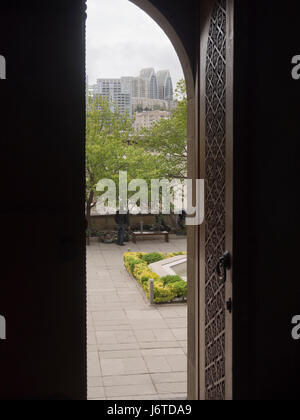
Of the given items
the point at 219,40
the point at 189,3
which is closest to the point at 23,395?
the point at 219,40

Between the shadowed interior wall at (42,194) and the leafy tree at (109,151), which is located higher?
the leafy tree at (109,151)

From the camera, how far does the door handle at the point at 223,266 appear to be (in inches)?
123

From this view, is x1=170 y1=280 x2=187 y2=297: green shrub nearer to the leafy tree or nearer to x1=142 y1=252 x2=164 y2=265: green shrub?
x1=142 y1=252 x2=164 y2=265: green shrub

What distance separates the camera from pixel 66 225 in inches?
121

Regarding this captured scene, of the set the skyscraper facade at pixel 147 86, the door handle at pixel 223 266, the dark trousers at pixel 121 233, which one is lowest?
the dark trousers at pixel 121 233

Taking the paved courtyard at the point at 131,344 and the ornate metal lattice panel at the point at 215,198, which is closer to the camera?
the ornate metal lattice panel at the point at 215,198

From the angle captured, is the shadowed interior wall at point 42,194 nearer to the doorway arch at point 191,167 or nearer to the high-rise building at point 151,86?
the doorway arch at point 191,167

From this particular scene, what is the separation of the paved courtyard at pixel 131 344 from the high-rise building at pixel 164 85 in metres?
105

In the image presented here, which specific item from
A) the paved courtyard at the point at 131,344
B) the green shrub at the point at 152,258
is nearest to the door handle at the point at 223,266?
the paved courtyard at the point at 131,344

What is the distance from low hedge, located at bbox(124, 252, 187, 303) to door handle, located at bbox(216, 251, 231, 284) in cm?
712

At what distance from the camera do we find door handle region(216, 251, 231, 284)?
3135 millimetres
